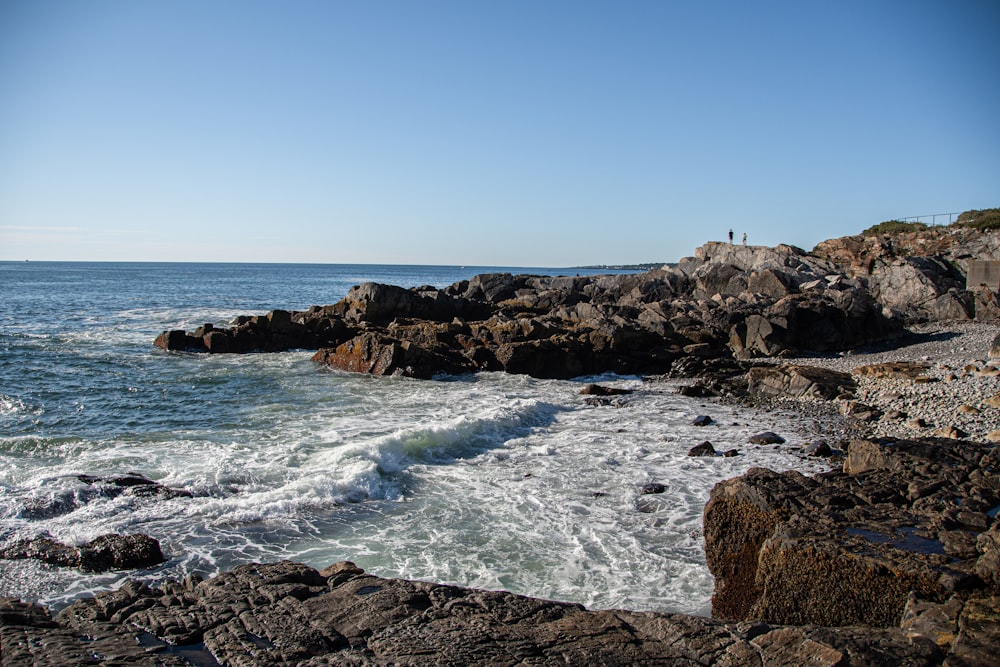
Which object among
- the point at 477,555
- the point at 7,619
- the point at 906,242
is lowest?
the point at 477,555

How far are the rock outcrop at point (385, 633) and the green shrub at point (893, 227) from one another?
49025 mm

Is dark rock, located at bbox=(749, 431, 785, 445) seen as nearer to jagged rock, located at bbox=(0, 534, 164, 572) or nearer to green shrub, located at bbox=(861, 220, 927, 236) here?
jagged rock, located at bbox=(0, 534, 164, 572)

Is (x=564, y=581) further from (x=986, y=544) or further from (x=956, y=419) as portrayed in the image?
(x=956, y=419)

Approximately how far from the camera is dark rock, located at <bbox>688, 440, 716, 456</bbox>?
13406 millimetres

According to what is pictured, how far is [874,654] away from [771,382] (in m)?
16.5

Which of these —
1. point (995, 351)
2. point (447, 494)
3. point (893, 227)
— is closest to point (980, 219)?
point (893, 227)

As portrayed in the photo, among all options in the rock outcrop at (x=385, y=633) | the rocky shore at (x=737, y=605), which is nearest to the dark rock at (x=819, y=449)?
the rocky shore at (x=737, y=605)

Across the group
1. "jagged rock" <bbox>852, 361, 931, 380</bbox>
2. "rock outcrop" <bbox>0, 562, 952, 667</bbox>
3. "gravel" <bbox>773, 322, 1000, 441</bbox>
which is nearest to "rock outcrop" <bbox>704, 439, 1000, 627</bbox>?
"rock outcrop" <bbox>0, 562, 952, 667</bbox>

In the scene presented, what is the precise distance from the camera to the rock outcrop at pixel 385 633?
4.80m

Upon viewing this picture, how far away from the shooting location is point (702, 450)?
44.3ft

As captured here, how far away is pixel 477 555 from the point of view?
874cm

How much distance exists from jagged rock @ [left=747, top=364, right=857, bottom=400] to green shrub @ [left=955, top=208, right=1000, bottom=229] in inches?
1146

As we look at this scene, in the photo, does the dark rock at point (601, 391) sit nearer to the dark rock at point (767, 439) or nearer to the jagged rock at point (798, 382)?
the jagged rock at point (798, 382)

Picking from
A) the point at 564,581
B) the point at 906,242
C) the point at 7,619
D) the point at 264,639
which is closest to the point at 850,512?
the point at 564,581
